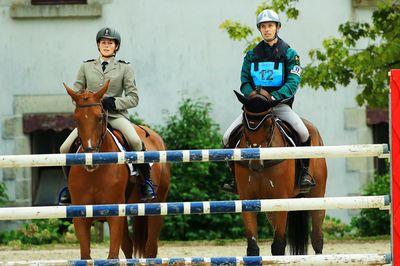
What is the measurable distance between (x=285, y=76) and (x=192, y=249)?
5.94m

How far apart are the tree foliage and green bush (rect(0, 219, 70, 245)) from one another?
4392 mm

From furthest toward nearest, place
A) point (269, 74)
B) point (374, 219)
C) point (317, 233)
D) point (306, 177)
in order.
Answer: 1. point (374, 219)
2. point (317, 233)
3. point (306, 177)
4. point (269, 74)

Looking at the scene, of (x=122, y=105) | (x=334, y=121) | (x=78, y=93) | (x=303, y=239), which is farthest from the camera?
(x=334, y=121)

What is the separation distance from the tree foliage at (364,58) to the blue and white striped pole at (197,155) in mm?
9142

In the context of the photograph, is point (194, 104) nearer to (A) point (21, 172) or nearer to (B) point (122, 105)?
(A) point (21, 172)

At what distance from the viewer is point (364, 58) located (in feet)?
59.0

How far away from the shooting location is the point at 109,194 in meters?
11.5

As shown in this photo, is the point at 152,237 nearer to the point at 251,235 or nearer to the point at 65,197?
the point at 65,197

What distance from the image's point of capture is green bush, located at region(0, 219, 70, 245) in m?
20.0

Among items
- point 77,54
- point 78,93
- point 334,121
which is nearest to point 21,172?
point 77,54

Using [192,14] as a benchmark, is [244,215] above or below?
below

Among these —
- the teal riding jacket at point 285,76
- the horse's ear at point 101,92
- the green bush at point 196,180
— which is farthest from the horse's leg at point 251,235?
the green bush at point 196,180

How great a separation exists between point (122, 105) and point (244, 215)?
62.2 inches

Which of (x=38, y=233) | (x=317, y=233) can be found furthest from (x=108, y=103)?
(x=38, y=233)
